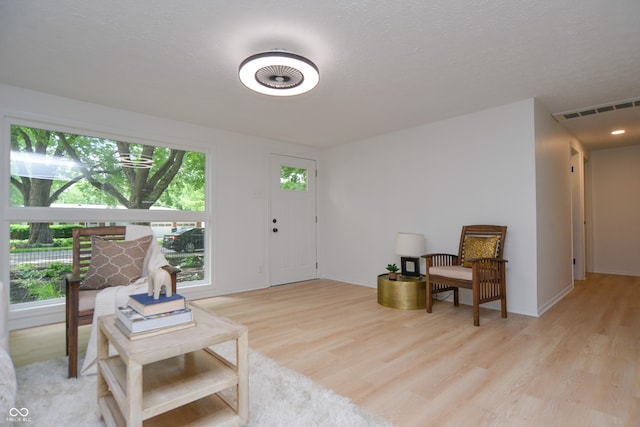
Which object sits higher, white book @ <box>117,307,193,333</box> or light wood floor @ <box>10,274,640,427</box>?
white book @ <box>117,307,193,333</box>

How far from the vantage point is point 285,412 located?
1.62 meters

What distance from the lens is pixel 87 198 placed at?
341cm

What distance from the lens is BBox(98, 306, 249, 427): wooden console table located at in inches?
48.9

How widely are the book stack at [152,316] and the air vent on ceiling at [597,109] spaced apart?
14.5 feet

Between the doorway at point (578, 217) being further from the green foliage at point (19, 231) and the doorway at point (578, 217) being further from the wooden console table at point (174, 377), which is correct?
the green foliage at point (19, 231)

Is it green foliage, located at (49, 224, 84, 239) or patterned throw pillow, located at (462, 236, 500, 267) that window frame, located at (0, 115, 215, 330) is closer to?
green foliage, located at (49, 224, 84, 239)

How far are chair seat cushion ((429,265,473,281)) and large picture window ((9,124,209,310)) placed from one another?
290cm

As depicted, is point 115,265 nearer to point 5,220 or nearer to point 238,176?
point 5,220

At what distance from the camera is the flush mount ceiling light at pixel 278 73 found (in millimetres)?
2232

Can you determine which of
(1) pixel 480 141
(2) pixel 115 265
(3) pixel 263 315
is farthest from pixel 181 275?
(1) pixel 480 141

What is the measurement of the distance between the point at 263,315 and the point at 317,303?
749 mm

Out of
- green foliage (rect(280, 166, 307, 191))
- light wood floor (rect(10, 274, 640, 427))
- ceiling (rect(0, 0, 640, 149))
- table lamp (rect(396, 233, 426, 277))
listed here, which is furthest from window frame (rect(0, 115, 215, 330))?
table lamp (rect(396, 233, 426, 277))

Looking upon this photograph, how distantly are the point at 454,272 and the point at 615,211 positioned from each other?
4.55 metres

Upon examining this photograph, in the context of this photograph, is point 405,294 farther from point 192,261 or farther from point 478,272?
point 192,261
